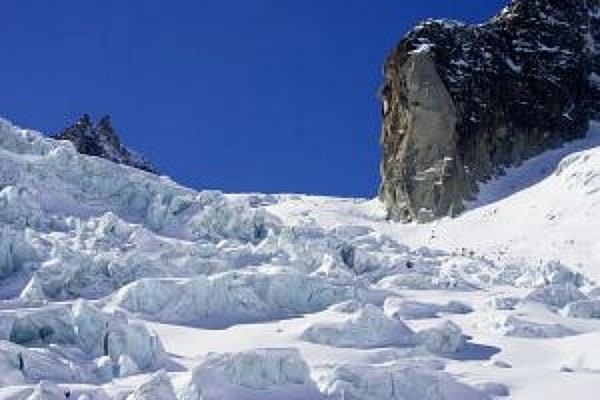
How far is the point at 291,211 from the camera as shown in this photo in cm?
6525

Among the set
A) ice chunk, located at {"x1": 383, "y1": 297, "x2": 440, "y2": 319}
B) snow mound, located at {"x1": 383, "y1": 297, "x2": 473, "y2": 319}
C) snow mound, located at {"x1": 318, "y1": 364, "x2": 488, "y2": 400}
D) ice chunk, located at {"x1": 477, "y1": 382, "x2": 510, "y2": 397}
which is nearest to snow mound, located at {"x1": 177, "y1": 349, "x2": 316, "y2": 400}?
snow mound, located at {"x1": 318, "y1": 364, "x2": 488, "y2": 400}

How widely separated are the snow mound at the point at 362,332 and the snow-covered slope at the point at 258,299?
0.05 m

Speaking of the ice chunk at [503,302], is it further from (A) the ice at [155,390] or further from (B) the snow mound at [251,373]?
(A) the ice at [155,390]

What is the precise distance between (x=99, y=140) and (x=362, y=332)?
54.6 meters

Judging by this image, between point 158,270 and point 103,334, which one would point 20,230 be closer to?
point 158,270

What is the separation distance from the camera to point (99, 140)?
8150 cm

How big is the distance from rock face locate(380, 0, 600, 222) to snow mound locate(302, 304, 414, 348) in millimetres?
32865

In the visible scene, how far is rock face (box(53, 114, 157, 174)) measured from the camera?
260 feet

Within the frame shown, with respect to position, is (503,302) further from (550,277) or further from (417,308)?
(550,277)

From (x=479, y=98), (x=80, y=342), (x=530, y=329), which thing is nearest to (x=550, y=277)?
(x=530, y=329)

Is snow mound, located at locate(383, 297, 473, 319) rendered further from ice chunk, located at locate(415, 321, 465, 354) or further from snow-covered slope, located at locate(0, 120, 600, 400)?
ice chunk, located at locate(415, 321, 465, 354)

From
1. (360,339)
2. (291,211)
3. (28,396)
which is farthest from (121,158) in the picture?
(28,396)

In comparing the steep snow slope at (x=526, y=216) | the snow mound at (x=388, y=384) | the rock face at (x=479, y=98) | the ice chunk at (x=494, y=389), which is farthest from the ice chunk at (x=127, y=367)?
the rock face at (x=479, y=98)

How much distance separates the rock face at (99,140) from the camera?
7919 centimetres
